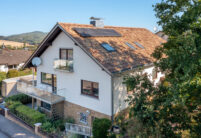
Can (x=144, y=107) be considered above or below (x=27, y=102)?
above

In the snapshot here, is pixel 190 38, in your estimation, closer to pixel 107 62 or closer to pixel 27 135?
pixel 107 62

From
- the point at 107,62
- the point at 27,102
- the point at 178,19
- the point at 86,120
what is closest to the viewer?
the point at 178,19

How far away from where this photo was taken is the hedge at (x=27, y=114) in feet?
53.3

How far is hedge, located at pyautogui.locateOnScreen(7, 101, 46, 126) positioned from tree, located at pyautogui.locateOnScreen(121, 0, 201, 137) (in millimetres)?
10990

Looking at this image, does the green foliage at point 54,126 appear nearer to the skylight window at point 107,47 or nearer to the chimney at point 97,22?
the skylight window at point 107,47

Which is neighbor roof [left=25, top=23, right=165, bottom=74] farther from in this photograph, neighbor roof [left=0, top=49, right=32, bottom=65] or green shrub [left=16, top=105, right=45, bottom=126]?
neighbor roof [left=0, top=49, right=32, bottom=65]

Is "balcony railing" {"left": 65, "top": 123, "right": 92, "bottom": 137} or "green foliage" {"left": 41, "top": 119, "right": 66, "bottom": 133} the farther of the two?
"green foliage" {"left": 41, "top": 119, "right": 66, "bottom": 133}

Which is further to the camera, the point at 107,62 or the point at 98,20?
the point at 98,20

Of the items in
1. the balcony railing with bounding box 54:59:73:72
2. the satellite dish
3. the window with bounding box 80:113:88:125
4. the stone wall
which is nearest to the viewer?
the stone wall

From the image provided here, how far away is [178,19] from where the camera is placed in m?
8.67

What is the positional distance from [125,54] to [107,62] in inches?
117

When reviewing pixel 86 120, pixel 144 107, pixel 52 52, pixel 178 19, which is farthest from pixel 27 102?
pixel 178 19

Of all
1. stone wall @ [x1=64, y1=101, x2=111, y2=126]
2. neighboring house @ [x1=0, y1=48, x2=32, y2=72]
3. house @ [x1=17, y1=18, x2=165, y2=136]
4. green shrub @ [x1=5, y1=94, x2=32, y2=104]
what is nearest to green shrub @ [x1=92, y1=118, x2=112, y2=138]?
house @ [x1=17, y1=18, x2=165, y2=136]

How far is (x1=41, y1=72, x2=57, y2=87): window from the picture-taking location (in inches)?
695
